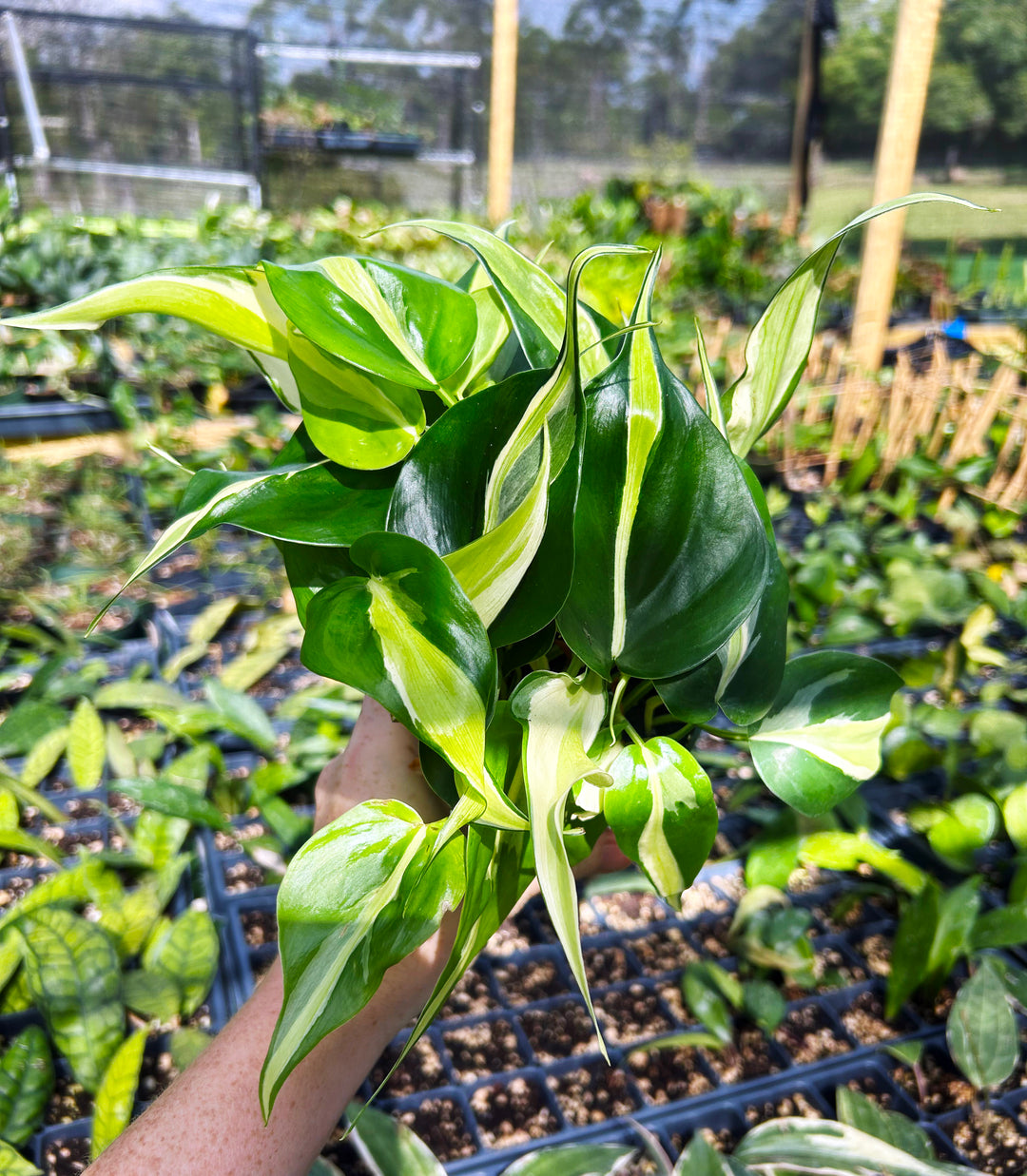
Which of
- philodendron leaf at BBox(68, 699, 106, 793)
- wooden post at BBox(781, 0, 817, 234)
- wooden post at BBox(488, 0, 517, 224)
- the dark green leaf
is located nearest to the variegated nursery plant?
the dark green leaf

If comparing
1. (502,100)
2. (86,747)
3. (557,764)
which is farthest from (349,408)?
(502,100)

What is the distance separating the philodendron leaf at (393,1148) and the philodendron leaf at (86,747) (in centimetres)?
48

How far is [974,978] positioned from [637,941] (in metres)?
0.26

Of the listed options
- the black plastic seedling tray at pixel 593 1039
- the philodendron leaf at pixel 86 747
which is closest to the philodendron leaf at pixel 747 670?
the black plastic seedling tray at pixel 593 1039

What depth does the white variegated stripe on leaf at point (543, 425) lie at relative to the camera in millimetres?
246

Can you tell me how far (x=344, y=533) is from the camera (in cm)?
34

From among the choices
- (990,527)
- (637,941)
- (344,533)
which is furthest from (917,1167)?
(990,527)

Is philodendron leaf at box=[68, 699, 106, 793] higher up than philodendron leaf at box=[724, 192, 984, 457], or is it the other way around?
philodendron leaf at box=[724, 192, 984, 457]

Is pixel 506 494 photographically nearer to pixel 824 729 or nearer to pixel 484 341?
pixel 484 341

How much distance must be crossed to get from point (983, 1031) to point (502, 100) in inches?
112

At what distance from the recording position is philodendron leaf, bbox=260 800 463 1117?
0.28 m

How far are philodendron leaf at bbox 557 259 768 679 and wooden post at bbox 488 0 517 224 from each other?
2.82 meters

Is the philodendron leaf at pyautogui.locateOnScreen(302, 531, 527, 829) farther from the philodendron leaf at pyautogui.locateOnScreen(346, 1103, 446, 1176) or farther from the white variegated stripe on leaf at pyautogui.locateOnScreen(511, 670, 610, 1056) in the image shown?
the philodendron leaf at pyautogui.locateOnScreen(346, 1103, 446, 1176)

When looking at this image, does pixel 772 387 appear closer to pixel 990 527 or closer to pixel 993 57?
pixel 990 527
